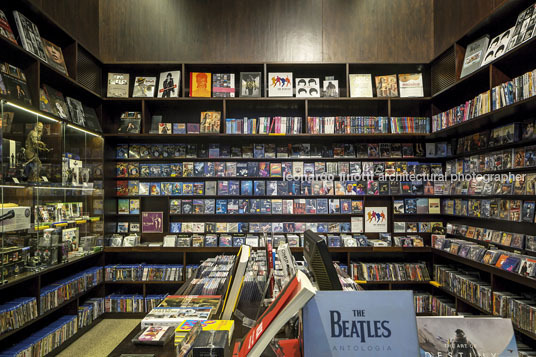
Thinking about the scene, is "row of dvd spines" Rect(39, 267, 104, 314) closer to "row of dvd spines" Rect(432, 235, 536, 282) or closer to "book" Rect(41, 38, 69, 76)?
"book" Rect(41, 38, 69, 76)

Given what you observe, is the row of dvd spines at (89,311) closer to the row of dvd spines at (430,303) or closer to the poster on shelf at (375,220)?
the poster on shelf at (375,220)

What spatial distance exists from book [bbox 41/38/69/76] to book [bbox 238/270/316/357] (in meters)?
3.67

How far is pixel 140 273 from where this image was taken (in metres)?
4.15

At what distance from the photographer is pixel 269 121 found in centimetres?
412

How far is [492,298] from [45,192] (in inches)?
177

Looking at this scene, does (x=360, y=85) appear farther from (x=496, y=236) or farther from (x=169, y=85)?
(x=169, y=85)

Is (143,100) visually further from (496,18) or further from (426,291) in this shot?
(426,291)

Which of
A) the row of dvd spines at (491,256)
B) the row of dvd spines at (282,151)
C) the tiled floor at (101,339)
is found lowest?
the tiled floor at (101,339)

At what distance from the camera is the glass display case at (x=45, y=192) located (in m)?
2.51

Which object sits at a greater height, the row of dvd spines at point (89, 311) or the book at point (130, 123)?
the book at point (130, 123)

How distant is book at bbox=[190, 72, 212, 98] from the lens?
4150 millimetres

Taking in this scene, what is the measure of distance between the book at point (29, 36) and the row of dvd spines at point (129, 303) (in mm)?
3055

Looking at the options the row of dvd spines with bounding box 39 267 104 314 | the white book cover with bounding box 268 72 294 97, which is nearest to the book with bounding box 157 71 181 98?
the white book cover with bounding box 268 72 294 97

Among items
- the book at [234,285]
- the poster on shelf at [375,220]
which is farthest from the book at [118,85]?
the poster on shelf at [375,220]
